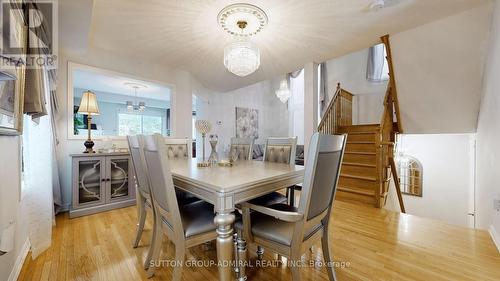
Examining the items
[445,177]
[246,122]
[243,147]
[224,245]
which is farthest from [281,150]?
[445,177]

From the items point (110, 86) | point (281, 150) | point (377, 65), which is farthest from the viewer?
point (110, 86)

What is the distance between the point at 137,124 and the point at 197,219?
6979mm

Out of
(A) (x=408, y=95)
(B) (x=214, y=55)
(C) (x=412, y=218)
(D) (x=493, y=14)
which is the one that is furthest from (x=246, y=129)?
(D) (x=493, y=14)

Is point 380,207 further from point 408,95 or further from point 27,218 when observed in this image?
point 27,218

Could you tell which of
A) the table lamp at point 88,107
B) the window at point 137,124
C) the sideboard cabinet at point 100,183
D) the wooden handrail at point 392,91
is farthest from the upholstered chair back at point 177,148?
the window at point 137,124

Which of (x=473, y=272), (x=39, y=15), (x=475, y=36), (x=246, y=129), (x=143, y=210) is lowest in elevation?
(x=473, y=272)

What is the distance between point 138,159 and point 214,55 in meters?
2.26

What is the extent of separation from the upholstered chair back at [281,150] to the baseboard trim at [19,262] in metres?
2.19

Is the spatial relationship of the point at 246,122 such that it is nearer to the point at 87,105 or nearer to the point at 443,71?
the point at 87,105

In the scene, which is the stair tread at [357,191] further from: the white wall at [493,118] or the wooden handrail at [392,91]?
the wooden handrail at [392,91]

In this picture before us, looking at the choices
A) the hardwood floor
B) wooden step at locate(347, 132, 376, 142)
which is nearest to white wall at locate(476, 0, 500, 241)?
the hardwood floor

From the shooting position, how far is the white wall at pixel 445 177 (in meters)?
4.58

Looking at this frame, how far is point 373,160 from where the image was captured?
11.4ft

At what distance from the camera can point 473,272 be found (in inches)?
61.6
